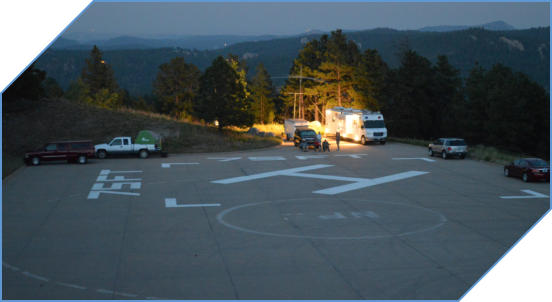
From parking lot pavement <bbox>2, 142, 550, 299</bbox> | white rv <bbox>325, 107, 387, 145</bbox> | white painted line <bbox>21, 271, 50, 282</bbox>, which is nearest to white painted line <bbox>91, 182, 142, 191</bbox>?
parking lot pavement <bbox>2, 142, 550, 299</bbox>

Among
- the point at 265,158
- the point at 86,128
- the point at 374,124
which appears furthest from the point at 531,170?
the point at 86,128

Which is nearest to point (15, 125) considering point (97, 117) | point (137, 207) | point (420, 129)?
point (97, 117)

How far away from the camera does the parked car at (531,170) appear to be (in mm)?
27594

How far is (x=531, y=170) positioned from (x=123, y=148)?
25.7 meters

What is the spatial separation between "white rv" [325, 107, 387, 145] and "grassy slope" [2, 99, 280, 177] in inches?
310

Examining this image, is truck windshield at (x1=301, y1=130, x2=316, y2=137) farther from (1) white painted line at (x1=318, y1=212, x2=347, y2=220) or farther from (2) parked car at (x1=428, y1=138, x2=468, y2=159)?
(1) white painted line at (x1=318, y1=212, x2=347, y2=220)

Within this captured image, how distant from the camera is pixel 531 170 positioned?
91.0 feet

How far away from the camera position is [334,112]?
57000 mm

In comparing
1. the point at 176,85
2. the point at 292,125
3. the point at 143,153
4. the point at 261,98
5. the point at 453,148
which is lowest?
the point at 143,153

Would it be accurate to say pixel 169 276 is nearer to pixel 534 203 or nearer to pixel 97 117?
pixel 534 203

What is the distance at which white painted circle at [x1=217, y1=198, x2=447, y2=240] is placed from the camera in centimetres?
1734

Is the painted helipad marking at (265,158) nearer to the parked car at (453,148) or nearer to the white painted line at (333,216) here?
the parked car at (453,148)

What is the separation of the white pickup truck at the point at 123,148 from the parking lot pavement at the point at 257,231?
19.3 ft

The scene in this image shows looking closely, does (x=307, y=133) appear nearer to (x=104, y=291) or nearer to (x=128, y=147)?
(x=128, y=147)
